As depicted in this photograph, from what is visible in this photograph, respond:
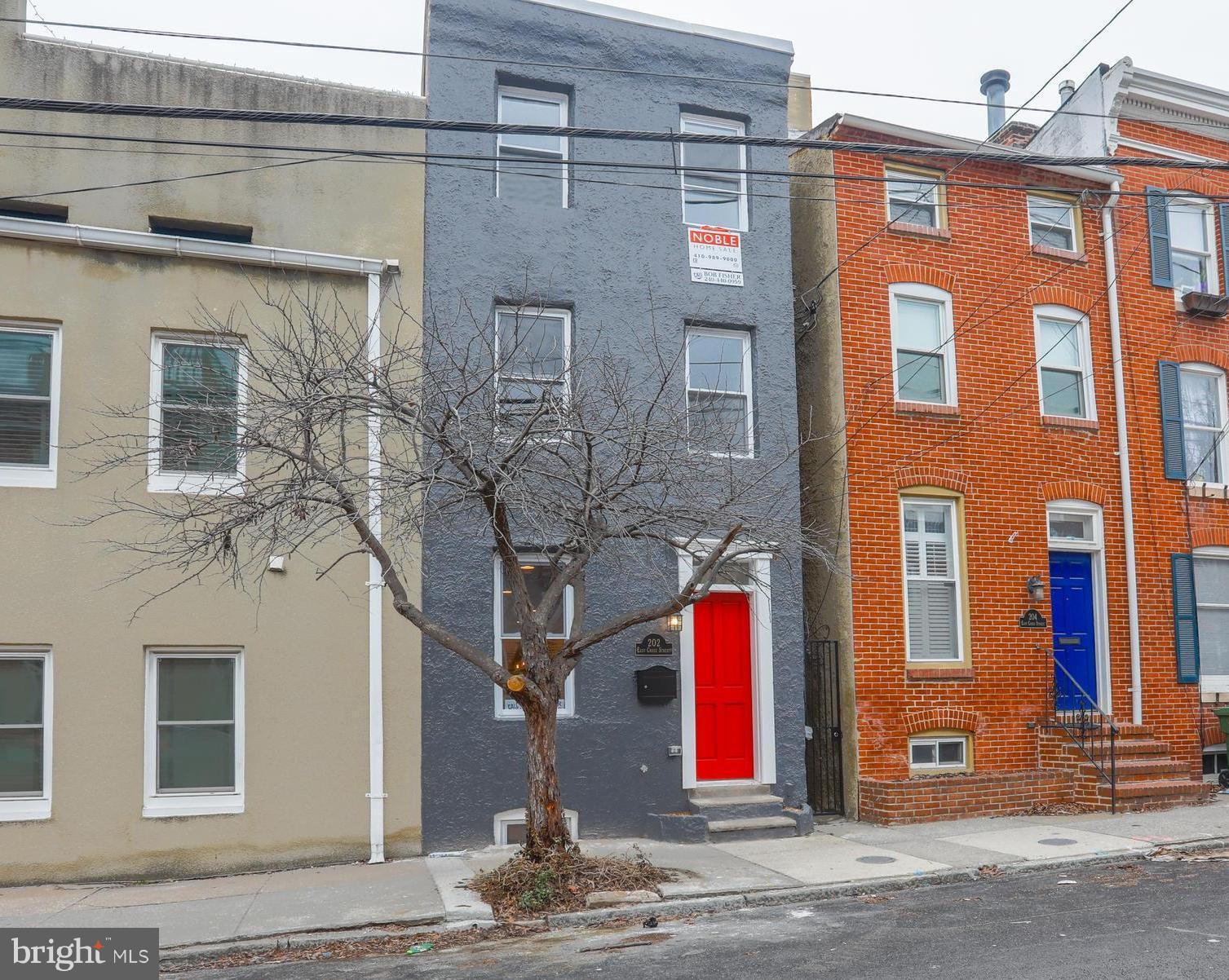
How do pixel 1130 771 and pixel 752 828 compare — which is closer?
pixel 752 828

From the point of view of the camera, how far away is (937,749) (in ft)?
44.5

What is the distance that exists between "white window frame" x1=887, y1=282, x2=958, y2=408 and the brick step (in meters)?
4.51

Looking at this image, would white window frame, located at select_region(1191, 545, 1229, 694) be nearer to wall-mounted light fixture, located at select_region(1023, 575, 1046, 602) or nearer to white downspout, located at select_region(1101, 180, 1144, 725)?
white downspout, located at select_region(1101, 180, 1144, 725)

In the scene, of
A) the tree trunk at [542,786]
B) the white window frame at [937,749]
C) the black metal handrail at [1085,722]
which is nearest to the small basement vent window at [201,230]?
the tree trunk at [542,786]

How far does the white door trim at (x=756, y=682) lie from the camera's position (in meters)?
12.3

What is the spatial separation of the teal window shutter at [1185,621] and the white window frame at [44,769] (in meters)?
13.0

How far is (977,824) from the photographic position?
12.5 m

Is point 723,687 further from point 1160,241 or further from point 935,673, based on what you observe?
point 1160,241

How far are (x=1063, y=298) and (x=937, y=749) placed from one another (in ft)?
19.8

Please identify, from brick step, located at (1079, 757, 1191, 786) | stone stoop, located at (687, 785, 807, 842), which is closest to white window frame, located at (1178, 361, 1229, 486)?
brick step, located at (1079, 757, 1191, 786)

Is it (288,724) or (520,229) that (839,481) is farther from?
(288,724)

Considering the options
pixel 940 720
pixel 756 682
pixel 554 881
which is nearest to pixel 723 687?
pixel 756 682

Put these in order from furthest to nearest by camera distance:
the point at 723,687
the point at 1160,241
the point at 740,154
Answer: the point at 1160,241 → the point at 740,154 → the point at 723,687

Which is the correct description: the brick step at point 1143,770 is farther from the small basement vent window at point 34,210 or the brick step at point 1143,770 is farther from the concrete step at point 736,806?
the small basement vent window at point 34,210
